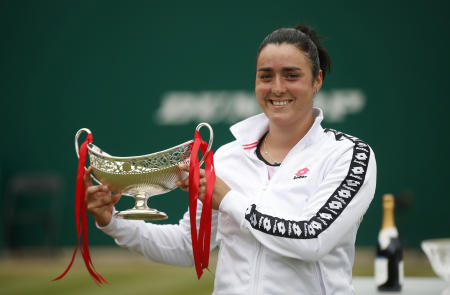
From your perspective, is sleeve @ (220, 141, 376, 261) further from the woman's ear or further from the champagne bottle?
the champagne bottle

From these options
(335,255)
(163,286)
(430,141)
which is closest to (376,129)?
(430,141)

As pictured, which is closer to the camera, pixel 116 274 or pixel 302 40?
pixel 302 40

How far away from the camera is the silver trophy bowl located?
163cm

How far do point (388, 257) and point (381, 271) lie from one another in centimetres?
8

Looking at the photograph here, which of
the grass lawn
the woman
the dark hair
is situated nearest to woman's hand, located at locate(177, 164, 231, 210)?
the woman

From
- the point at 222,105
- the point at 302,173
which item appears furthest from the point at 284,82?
the point at 222,105

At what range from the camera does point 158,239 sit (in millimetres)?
1848

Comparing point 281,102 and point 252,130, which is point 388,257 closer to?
point 252,130

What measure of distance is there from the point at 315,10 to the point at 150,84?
2.18 meters

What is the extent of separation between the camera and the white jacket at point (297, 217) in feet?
4.99

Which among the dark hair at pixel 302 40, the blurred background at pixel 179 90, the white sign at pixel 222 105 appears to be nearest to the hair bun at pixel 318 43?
the dark hair at pixel 302 40

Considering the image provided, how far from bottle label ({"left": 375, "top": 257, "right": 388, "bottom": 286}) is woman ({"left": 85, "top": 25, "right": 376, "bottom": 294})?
1.58 ft

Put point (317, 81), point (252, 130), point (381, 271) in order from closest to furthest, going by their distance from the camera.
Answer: point (317, 81) < point (252, 130) < point (381, 271)

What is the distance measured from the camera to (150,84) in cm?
792
